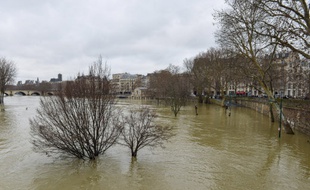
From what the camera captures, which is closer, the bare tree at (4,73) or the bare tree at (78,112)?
the bare tree at (78,112)

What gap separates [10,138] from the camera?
1568 cm

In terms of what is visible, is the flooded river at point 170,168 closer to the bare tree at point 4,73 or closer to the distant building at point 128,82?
the bare tree at point 4,73

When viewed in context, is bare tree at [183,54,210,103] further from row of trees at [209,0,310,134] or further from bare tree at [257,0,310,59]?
bare tree at [257,0,310,59]

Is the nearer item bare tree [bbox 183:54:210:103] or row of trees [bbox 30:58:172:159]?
row of trees [bbox 30:58:172:159]

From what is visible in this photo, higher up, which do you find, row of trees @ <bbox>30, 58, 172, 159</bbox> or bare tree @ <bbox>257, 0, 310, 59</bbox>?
bare tree @ <bbox>257, 0, 310, 59</bbox>

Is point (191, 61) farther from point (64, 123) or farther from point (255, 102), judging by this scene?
point (64, 123)

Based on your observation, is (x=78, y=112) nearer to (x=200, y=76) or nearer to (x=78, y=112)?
(x=78, y=112)

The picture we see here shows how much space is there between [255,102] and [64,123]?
40.0 metres

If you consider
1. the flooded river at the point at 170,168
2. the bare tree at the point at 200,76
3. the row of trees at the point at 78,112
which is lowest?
the flooded river at the point at 170,168

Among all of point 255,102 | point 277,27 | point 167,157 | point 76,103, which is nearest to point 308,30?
point 277,27

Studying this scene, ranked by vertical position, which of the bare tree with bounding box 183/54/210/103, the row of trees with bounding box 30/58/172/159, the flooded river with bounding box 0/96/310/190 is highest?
the bare tree with bounding box 183/54/210/103

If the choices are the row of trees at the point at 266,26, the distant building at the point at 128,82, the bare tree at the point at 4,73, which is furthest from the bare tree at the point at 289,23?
the distant building at the point at 128,82

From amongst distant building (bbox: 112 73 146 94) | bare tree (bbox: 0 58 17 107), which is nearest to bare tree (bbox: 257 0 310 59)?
bare tree (bbox: 0 58 17 107)

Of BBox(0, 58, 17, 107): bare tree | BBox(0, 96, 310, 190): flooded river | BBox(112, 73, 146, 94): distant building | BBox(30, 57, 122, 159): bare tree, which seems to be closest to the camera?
BBox(0, 96, 310, 190): flooded river
